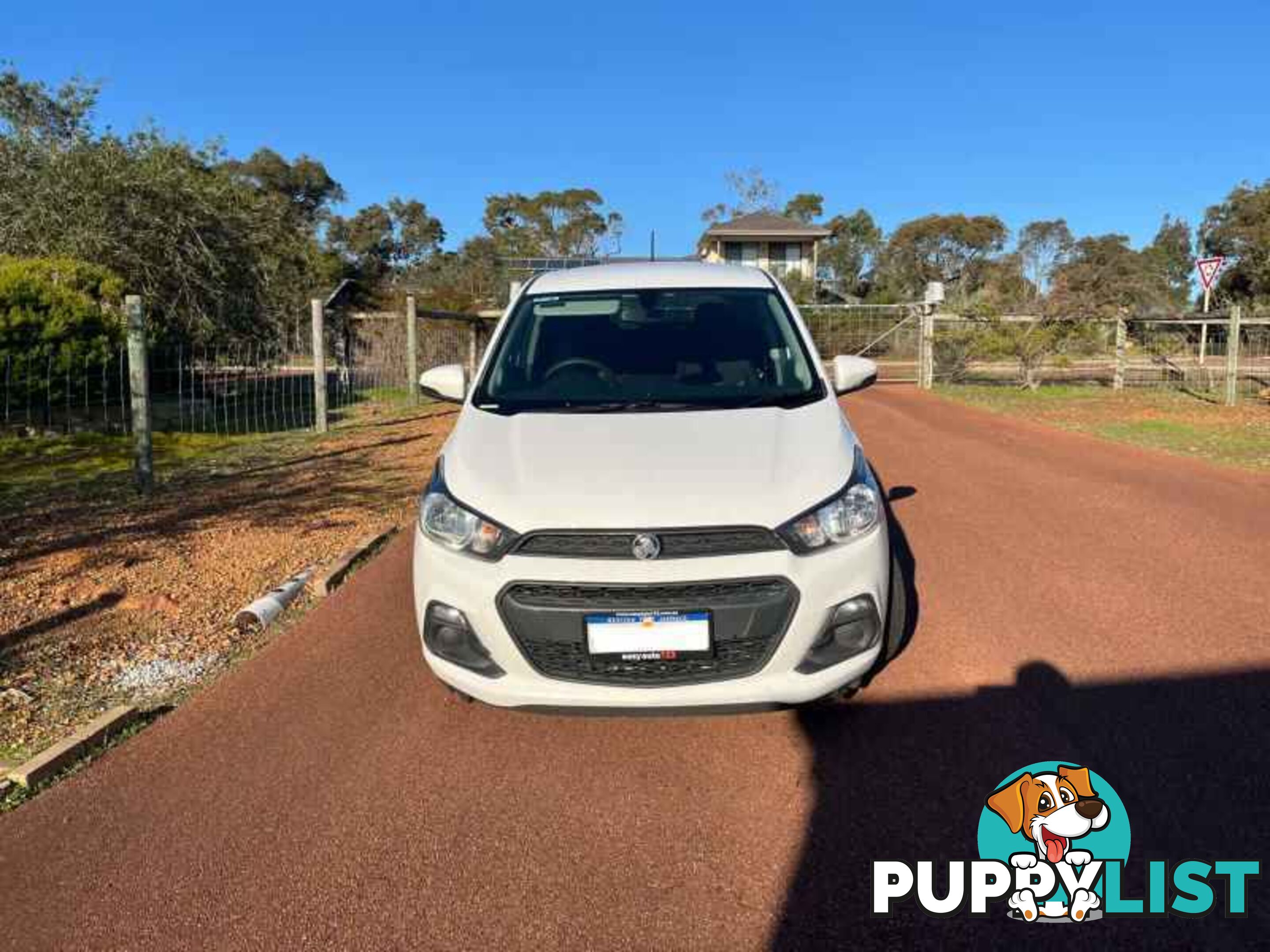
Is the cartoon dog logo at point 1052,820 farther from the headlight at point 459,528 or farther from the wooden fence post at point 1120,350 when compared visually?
the wooden fence post at point 1120,350

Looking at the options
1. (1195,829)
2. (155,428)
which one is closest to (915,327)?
(155,428)

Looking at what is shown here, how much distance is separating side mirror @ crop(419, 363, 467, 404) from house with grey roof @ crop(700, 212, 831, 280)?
45.5 meters

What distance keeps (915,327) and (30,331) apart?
18.1 m

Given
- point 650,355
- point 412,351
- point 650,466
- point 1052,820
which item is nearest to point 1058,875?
point 1052,820

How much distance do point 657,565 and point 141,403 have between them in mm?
6398

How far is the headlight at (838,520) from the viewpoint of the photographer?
3020mm

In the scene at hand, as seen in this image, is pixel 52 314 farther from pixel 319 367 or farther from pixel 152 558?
pixel 152 558

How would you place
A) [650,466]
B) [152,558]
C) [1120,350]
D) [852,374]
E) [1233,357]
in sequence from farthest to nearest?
[1120,350], [1233,357], [152,558], [852,374], [650,466]

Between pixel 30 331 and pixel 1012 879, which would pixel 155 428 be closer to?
pixel 30 331

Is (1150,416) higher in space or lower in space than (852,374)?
lower

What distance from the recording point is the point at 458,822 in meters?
2.91

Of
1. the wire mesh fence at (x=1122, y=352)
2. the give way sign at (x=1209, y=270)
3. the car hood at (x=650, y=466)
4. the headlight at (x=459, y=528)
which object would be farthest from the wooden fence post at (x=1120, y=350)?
the headlight at (x=459, y=528)

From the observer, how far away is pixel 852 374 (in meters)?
4.57

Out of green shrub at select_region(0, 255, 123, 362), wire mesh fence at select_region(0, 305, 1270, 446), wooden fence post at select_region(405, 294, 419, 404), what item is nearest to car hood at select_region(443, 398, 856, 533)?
wire mesh fence at select_region(0, 305, 1270, 446)
